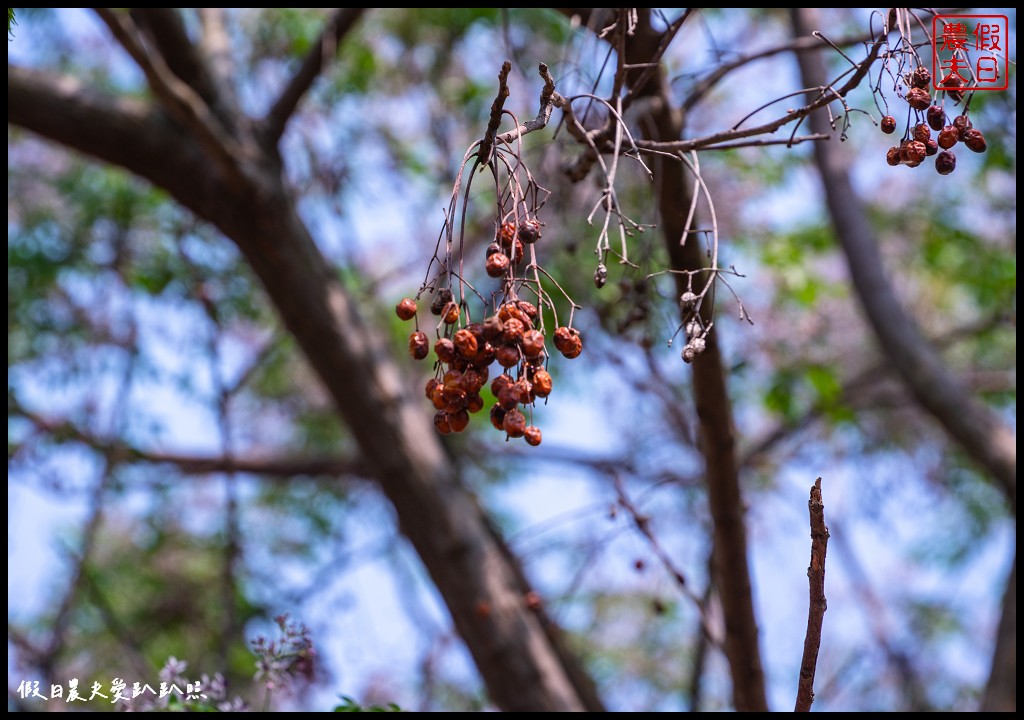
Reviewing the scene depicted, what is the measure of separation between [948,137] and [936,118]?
3 cm

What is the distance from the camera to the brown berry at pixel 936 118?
1.48m

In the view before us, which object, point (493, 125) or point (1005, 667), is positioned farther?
point (1005, 667)

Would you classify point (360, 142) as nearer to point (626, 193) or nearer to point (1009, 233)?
point (626, 193)

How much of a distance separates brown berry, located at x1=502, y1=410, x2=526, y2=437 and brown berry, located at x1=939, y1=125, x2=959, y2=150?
752mm

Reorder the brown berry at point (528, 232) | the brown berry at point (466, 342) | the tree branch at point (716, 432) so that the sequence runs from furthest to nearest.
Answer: the tree branch at point (716, 432)
the brown berry at point (528, 232)
the brown berry at point (466, 342)

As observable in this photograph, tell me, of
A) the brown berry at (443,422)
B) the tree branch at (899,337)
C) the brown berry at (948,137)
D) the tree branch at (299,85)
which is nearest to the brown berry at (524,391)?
the brown berry at (443,422)

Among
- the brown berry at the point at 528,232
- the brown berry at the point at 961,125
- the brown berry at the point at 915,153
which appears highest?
the brown berry at the point at 961,125

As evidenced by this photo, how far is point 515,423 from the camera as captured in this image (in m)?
1.27

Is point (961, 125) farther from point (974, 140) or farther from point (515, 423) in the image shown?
point (515, 423)

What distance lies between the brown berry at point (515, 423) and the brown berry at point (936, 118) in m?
0.76

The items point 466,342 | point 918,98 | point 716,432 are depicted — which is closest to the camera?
point 466,342

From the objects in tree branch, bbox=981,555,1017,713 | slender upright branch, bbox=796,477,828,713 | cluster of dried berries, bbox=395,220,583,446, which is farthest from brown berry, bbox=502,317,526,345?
tree branch, bbox=981,555,1017,713

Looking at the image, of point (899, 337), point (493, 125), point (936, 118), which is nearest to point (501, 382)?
point (493, 125)

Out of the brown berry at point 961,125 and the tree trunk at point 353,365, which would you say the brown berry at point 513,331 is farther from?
the tree trunk at point 353,365
